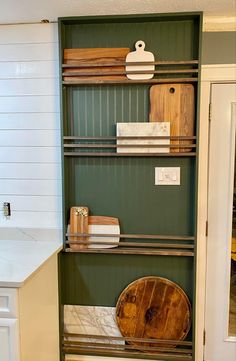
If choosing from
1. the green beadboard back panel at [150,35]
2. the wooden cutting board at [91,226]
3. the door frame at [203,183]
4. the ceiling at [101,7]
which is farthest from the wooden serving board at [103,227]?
the ceiling at [101,7]

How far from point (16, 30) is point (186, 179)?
147 centimetres

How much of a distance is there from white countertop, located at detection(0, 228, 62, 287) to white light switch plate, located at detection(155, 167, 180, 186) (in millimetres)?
764

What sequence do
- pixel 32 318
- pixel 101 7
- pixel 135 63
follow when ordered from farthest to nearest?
pixel 135 63 → pixel 101 7 → pixel 32 318

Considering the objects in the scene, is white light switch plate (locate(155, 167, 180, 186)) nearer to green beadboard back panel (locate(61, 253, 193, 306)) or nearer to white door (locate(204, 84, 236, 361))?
white door (locate(204, 84, 236, 361))

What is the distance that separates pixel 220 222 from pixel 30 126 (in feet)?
4.68

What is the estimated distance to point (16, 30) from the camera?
6.55 feet

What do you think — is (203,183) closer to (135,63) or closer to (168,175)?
(168,175)

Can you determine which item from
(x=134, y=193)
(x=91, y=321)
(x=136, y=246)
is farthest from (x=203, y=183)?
(x=91, y=321)

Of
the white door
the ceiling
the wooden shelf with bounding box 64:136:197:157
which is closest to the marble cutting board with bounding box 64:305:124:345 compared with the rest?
the white door

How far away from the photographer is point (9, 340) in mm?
1504

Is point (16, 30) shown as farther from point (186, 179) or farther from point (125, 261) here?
point (125, 261)

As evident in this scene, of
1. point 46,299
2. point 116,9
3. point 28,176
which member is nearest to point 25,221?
point 28,176

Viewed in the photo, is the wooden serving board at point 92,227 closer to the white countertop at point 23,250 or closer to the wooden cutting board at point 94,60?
the white countertop at point 23,250

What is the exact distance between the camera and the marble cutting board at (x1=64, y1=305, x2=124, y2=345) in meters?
2.09
